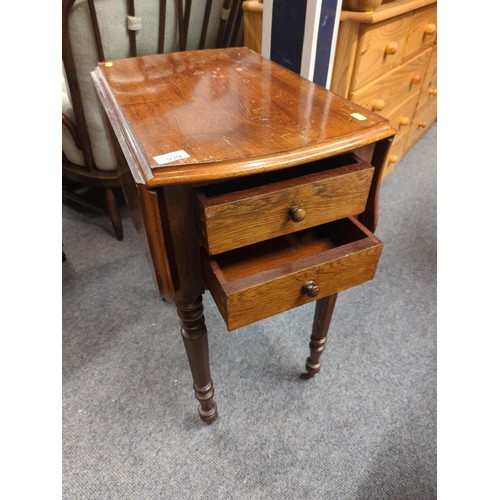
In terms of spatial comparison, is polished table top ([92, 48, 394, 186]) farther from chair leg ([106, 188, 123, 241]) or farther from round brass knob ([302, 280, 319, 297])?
chair leg ([106, 188, 123, 241])

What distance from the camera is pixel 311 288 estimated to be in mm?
596

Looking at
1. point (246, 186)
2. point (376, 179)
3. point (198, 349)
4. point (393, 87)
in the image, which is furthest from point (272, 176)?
point (393, 87)

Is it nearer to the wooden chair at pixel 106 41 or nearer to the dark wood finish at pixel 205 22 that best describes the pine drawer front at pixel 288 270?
the wooden chair at pixel 106 41

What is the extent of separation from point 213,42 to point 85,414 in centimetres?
122

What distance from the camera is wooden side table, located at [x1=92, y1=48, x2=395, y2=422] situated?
53cm

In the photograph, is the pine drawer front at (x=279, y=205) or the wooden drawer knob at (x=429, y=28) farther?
the wooden drawer knob at (x=429, y=28)

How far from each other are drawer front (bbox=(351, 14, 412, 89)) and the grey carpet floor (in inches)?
26.0

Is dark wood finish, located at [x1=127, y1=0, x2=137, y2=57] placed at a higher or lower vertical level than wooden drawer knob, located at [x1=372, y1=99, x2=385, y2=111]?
higher

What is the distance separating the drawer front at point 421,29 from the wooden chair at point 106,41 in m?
0.59

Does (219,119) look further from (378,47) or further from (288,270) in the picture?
(378,47)

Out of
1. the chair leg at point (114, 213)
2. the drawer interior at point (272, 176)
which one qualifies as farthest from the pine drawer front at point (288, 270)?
the chair leg at point (114, 213)

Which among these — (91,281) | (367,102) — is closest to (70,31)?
(91,281)

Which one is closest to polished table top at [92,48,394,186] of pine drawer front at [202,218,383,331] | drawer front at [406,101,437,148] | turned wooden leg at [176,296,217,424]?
pine drawer front at [202,218,383,331]

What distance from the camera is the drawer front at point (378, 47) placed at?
103cm
